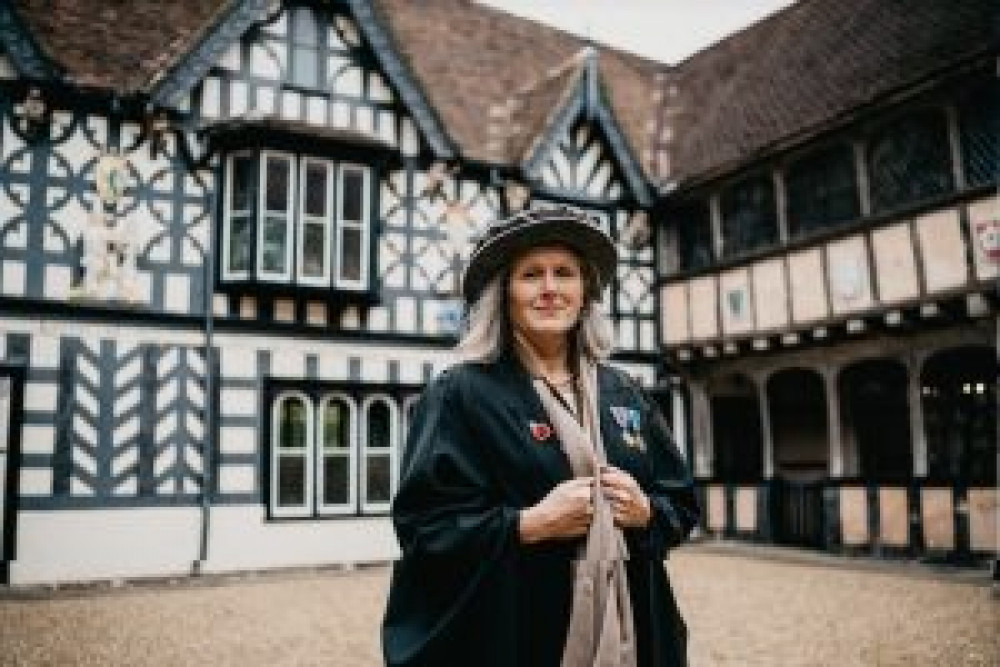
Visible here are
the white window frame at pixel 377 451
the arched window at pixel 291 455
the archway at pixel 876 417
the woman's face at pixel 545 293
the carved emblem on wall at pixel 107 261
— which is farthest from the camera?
the archway at pixel 876 417

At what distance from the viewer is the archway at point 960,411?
10438 mm

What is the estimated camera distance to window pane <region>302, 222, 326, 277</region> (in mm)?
10617

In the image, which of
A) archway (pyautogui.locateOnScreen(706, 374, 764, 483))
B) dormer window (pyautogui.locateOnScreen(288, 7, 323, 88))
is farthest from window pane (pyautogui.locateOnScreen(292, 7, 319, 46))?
archway (pyautogui.locateOnScreen(706, 374, 764, 483))

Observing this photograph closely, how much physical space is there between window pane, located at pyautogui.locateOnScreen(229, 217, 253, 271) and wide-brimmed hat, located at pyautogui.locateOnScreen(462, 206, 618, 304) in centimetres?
885

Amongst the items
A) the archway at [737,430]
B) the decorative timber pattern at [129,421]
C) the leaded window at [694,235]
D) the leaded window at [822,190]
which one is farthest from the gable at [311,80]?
the archway at [737,430]

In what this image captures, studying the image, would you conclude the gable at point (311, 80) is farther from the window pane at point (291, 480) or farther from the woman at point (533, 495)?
the woman at point (533, 495)

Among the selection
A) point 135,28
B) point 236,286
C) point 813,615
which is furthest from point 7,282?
point 813,615

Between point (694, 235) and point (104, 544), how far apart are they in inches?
378

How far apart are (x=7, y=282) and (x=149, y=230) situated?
5.20 feet

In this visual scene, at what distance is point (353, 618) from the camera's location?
6.98 metres

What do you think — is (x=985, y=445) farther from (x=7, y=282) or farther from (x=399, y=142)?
(x=7, y=282)

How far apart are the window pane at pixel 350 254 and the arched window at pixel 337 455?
62.7 inches

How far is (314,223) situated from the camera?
10711 millimetres

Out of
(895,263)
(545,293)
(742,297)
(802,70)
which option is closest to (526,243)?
(545,293)
